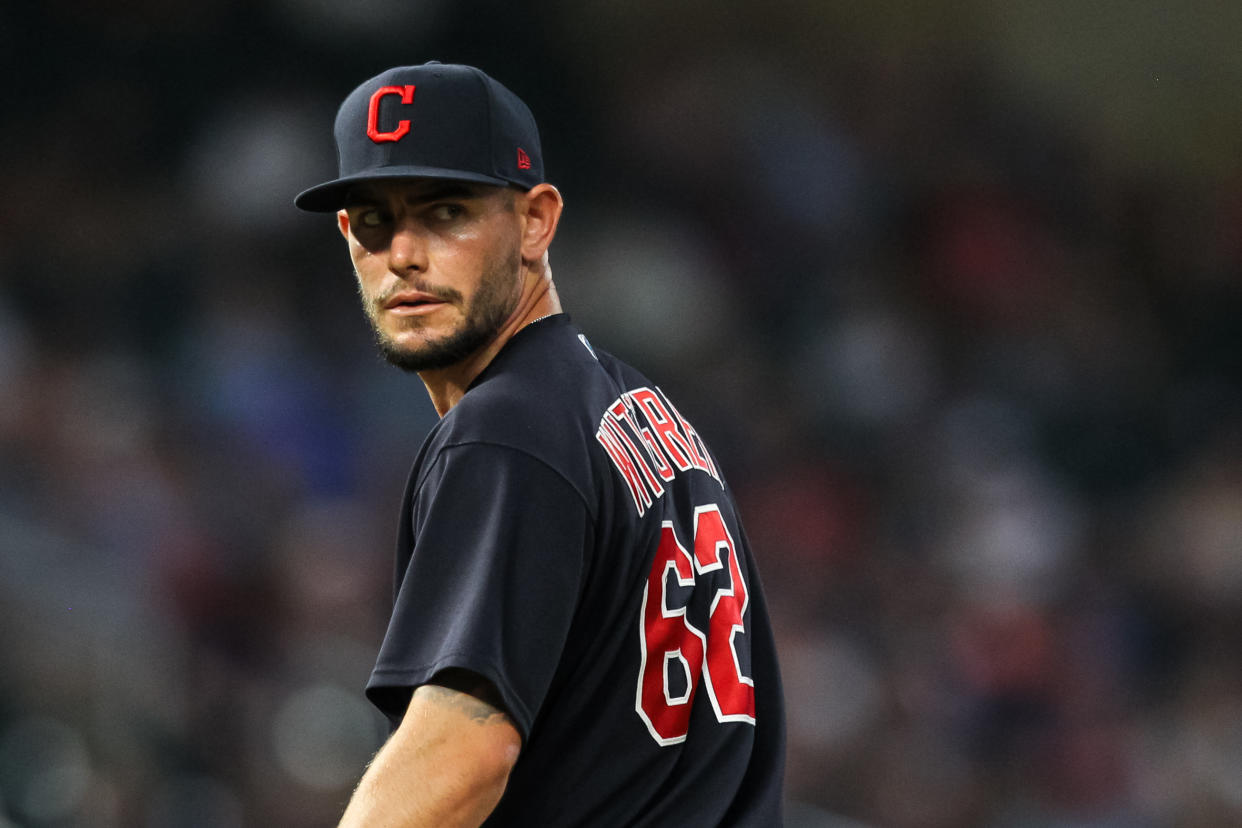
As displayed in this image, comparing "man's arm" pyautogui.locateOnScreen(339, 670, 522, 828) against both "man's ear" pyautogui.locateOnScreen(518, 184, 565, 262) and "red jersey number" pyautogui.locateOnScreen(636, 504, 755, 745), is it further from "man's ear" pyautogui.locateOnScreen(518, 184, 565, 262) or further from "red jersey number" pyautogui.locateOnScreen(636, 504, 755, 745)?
"man's ear" pyautogui.locateOnScreen(518, 184, 565, 262)

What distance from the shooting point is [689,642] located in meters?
1.96

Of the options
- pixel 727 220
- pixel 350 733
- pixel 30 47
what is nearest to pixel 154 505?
pixel 350 733

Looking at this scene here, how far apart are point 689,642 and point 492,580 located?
1.22ft

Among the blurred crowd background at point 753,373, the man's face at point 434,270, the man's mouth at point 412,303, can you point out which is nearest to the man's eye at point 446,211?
the man's face at point 434,270

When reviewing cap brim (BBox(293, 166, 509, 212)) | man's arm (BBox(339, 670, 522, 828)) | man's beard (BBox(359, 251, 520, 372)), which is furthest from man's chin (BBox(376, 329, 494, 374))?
man's arm (BBox(339, 670, 522, 828))

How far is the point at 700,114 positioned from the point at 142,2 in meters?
2.91

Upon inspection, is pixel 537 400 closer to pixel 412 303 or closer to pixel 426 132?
pixel 412 303

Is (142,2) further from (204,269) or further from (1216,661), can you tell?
(1216,661)

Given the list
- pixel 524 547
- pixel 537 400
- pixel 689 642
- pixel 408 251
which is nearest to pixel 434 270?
pixel 408 251

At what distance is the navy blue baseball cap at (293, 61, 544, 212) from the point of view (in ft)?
6.68

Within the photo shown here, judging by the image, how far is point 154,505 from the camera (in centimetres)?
535

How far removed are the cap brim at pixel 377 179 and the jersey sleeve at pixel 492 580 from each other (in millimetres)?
439

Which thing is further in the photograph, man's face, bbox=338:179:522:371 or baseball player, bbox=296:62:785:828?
man's face, bbox=338:179:522:371

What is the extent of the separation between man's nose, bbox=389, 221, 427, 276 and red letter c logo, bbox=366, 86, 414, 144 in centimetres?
13
